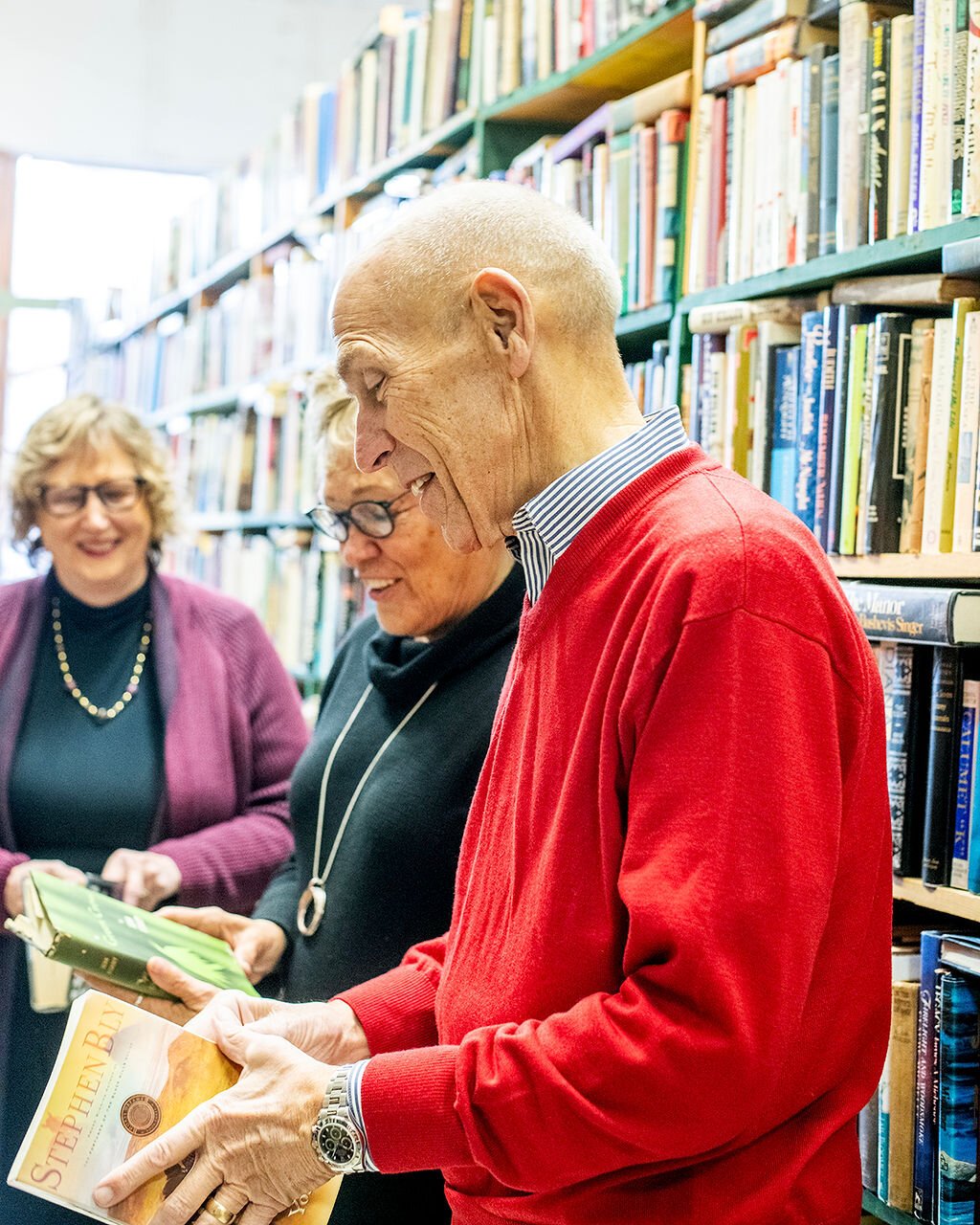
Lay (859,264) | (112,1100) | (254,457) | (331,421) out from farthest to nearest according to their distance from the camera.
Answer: (254,457) → (331,421) → (859,264) → (112,1100)

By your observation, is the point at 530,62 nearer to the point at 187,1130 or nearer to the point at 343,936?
the point at 343,936

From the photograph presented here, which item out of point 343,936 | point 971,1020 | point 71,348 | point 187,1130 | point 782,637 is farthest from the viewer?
point 71,348

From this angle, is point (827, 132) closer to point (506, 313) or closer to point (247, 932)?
point (506, 313)

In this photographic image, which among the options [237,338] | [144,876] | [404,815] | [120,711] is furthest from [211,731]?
[237,338]

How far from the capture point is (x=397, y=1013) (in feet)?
4.17

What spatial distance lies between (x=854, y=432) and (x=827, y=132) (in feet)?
1.22

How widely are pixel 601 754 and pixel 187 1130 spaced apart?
454 mm

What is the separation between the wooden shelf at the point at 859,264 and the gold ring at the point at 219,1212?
1.15 m

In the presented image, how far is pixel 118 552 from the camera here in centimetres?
231

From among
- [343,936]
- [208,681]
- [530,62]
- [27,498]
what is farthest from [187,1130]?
[530,62]

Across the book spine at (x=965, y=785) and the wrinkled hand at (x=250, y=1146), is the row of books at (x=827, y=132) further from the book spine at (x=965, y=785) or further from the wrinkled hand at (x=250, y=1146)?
the wrinkled hand at (x=250, y=1146)

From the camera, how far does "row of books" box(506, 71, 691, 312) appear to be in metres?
1.92


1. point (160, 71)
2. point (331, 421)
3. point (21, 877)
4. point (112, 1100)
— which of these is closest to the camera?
point (112, 1100)

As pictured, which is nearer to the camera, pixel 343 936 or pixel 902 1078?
pixel 902 1078
